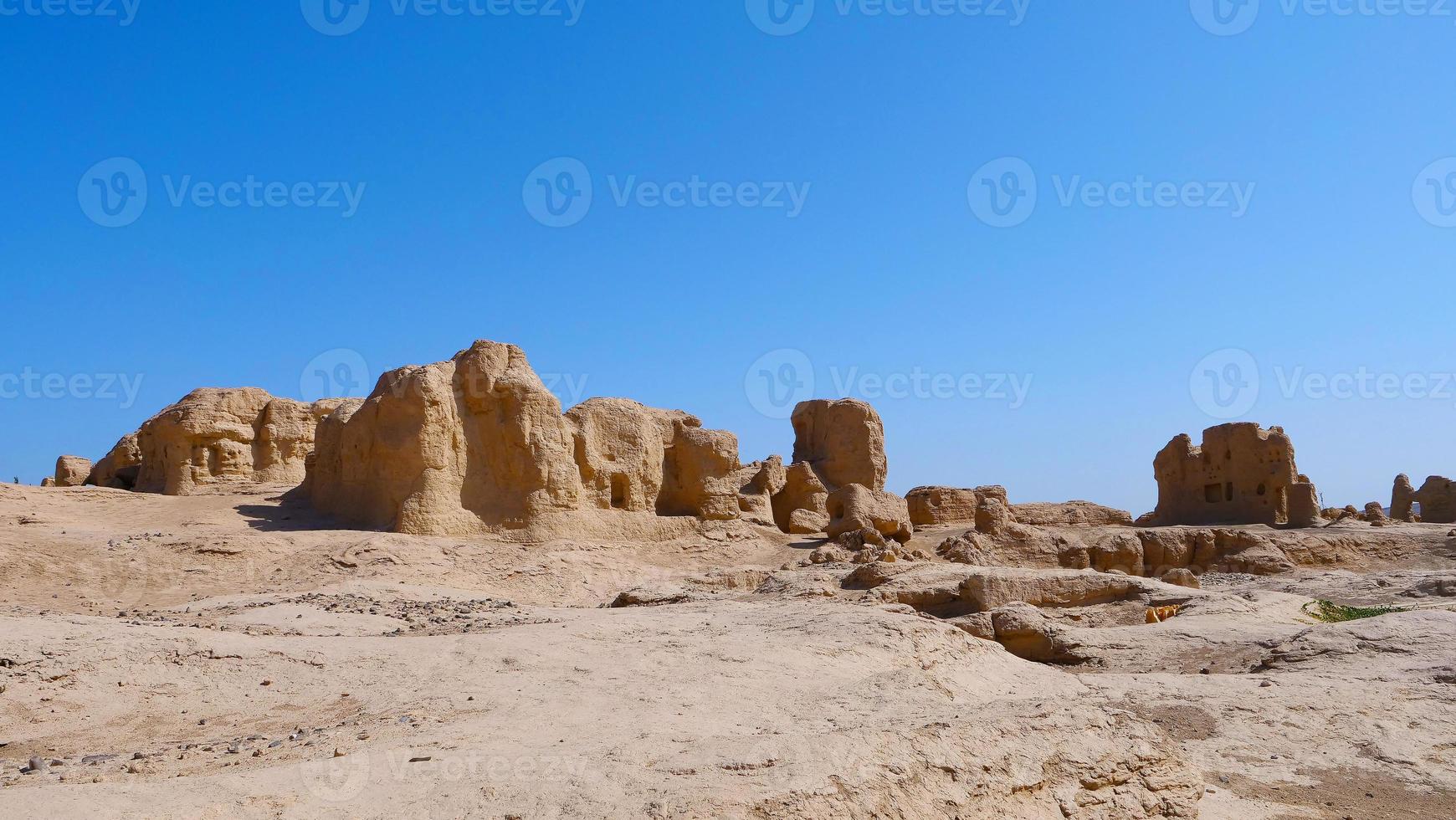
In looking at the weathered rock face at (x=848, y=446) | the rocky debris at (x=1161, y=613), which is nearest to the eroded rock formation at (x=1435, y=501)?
the weathered rock face at (x=848, y=446)

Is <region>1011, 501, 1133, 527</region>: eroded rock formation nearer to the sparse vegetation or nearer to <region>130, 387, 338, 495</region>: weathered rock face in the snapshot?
the sparse vegetation

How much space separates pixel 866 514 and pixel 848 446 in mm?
7201

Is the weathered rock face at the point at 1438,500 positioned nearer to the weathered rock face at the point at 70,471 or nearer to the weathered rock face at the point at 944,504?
the weathered rock face at the point at 944,504

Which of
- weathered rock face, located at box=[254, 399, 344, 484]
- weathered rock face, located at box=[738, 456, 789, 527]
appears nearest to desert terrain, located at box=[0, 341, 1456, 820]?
weathered rock face, located at box=[254, 399, 344, 484]

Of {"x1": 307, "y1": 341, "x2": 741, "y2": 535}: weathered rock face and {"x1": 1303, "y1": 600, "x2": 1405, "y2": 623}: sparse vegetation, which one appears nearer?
{"x1": 1303, "y1": 600, "x2": 1405, "y2": 623}: sparse vegetation

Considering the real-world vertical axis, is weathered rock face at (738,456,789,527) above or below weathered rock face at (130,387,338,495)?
below

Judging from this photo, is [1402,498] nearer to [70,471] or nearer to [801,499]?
[801,499]

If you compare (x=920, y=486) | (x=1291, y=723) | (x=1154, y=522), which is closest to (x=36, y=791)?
(x=1291, y=723)

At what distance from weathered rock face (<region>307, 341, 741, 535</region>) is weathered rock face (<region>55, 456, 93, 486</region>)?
1144 centimetres

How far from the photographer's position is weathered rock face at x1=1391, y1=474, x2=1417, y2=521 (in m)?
34.6

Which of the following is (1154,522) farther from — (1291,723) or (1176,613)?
(1291,723)

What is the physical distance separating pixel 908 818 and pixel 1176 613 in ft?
27.0

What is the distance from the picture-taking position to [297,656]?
24.8ft

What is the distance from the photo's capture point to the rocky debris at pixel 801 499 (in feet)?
85.7
